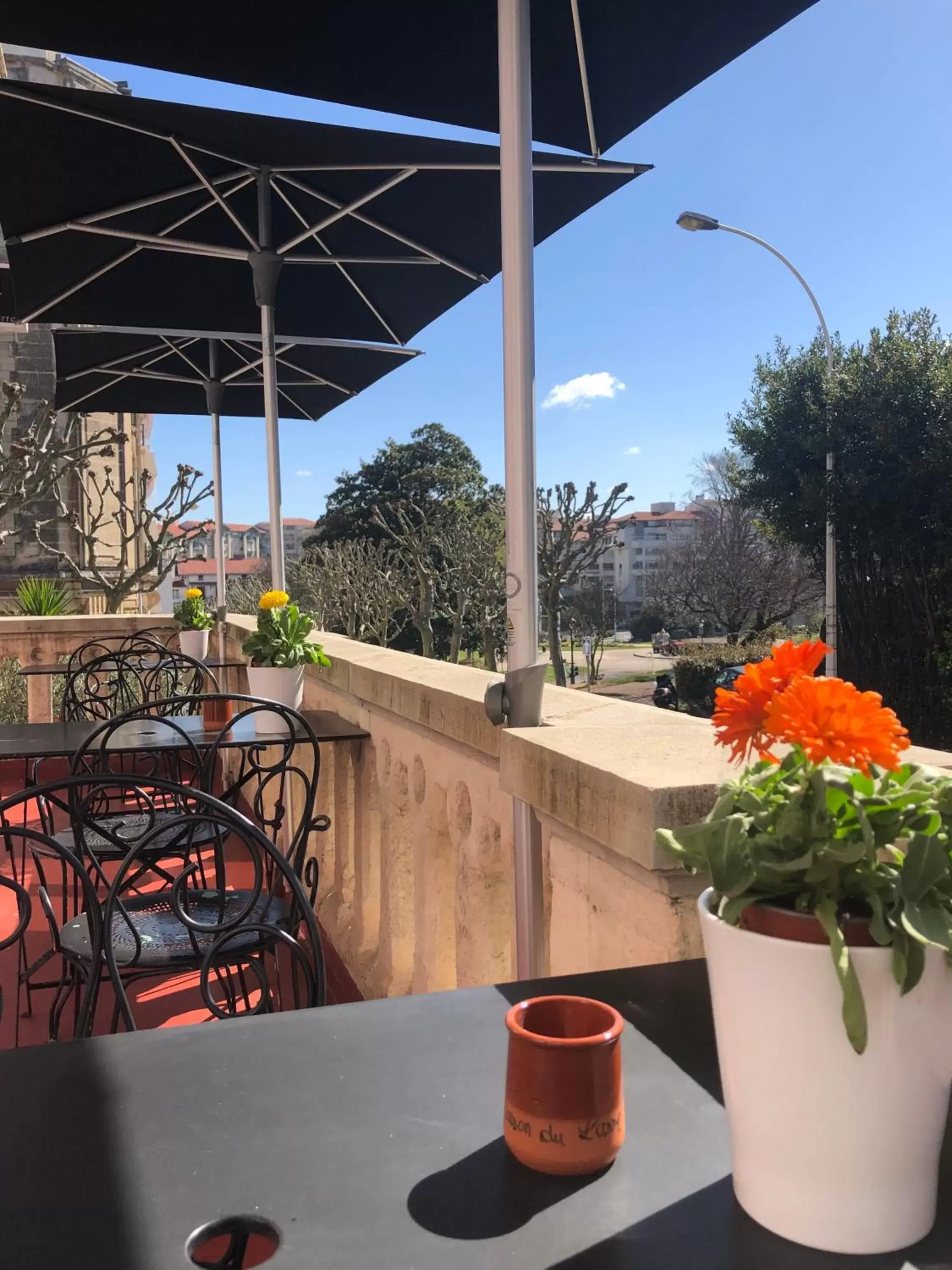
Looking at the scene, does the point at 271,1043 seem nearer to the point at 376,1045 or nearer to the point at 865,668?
the point at 376,1045

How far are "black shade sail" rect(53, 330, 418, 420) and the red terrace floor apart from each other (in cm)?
274

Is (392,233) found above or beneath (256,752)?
above

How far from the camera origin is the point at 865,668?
1655cm

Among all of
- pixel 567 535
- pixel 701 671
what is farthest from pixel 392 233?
pixel 567 535

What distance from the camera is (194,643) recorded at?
6176mm

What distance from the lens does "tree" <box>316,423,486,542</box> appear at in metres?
32.9

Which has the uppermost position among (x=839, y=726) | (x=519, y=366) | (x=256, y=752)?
(x=519, y=366)

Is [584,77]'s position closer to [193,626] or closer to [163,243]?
[163,243]

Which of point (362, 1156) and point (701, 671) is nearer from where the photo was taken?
point (362, 1156)

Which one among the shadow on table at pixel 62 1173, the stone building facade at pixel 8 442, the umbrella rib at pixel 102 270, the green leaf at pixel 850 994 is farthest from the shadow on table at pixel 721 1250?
the stone building facade at pixel 8 442

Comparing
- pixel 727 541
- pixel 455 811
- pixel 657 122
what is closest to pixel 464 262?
pixel 657 122

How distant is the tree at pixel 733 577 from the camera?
23.5 meters

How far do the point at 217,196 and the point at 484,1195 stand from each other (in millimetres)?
3451

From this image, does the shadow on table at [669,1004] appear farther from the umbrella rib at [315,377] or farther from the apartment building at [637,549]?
the apartment building at [637,549]
